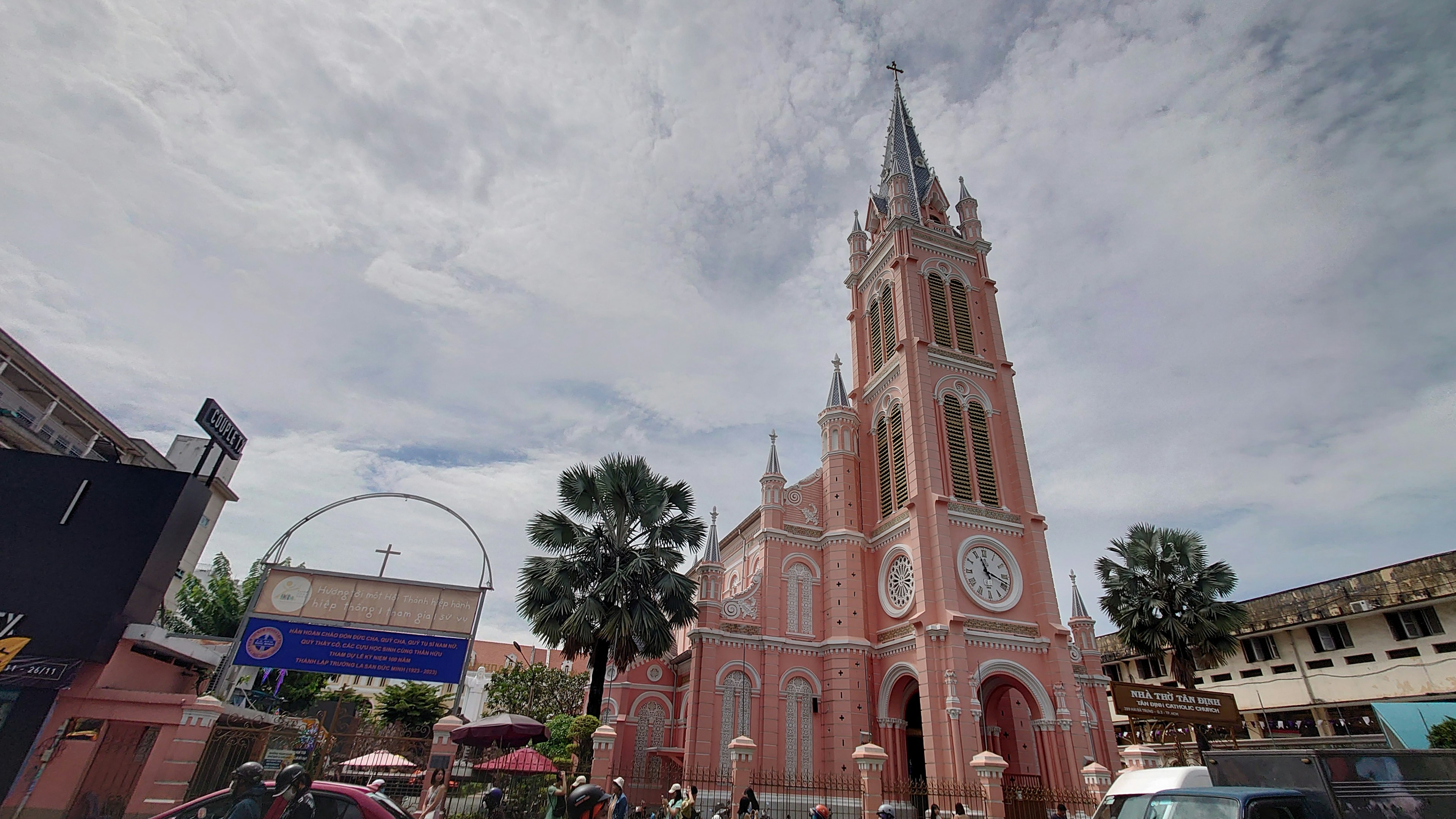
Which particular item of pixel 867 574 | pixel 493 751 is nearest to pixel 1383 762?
pixel 493 751

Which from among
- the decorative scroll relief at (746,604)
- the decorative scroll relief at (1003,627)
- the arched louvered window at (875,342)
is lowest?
the decorative scroll relief at (1003,627)

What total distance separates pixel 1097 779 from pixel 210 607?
37456mm

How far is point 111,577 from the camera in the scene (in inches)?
493

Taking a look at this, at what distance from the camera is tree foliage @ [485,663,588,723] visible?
3284 centimetres

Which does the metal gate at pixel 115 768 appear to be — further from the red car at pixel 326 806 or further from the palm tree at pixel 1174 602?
the palm tree at pixel 1174 602

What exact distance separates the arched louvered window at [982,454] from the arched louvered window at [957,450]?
1.14ft

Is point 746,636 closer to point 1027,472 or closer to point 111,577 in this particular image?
point 1027,472

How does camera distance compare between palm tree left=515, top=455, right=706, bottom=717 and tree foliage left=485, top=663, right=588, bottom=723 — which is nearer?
palm tree left=515, top=455, right=706, bottom=717

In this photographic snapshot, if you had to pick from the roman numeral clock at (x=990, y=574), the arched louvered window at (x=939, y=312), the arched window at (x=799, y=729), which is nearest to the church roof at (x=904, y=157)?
the arched louvered window at (x=939, y=312)

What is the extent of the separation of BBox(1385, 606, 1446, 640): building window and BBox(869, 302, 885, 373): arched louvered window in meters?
22.7

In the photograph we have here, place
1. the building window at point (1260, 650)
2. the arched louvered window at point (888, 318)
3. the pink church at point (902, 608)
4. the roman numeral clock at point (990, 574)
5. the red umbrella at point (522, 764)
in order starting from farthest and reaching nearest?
the building window at point (1260, 650)
the arched louvered window at point (888, 318)
the roman numeral clock at point (990, 574)
the pink church at point (902, 608)
the red umbrella at point (522, 764)

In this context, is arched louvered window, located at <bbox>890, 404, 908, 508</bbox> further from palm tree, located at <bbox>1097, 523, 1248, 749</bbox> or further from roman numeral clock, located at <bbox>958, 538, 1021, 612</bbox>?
palm tree, located at <bbox>1097, 523, 1248, 749</bbox>

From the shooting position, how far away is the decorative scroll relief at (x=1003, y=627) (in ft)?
73.0

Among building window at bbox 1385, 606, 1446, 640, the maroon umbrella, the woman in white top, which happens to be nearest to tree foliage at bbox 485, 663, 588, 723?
the maroon umbrella
